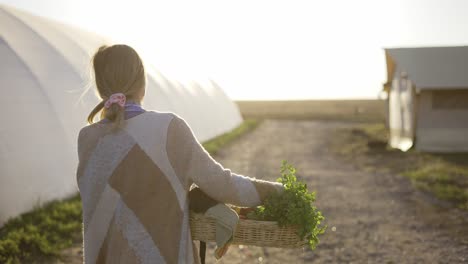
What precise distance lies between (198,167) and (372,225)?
5367mm

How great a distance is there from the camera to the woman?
2084mm

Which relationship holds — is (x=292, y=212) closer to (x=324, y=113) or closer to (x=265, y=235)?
(x=265, y=235)

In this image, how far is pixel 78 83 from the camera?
29.5ft

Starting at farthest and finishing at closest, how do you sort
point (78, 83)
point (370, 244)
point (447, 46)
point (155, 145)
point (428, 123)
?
point (447, 46) < point (428, 123) < point (78, 83) < point (370, 244) < point (155, 145)

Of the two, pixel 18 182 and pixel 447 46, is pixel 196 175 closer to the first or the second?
pixel 18 182

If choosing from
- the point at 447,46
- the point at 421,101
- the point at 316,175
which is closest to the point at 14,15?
the point at 316,175

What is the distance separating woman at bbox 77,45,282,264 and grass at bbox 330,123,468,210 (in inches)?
272

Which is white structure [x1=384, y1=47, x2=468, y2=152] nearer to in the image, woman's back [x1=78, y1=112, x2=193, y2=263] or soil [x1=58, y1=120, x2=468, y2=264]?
soil [x1=58, y1=120, x2=468, y2=264]

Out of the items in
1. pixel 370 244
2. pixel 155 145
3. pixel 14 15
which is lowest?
pixel 370 244

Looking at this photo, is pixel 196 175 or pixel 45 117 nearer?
pixel 196 175

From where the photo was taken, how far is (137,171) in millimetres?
2105

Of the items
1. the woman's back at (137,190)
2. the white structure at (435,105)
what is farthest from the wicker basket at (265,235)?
the white structure at (435,105)

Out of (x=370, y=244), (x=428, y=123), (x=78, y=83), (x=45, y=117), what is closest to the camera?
(x=370, y=244)

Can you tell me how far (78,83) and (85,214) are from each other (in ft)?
23.7
